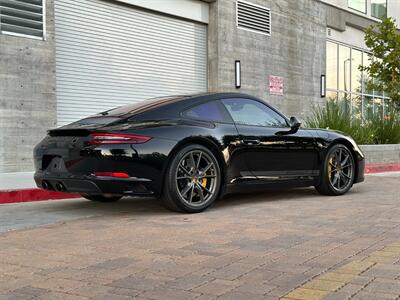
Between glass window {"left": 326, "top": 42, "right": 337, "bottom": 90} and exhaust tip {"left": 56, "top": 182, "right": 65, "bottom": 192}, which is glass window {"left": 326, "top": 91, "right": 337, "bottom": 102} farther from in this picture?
exhaust tip {"left": 56, "top": 182, "right": 65, "bottom": 192}

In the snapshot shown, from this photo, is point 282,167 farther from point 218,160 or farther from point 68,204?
point 68,204

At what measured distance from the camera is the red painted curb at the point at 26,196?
7.46 meters

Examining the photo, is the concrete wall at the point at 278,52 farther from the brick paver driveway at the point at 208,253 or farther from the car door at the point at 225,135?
the brick paver driveway at the point at 208,253

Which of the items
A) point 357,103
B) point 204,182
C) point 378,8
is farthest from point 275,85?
point 204,182

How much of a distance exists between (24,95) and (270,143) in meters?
5.99

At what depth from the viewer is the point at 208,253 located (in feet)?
13.7

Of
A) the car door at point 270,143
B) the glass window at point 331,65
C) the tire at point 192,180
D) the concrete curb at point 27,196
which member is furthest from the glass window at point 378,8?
the tire at point 192,180

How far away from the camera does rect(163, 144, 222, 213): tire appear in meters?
5.82

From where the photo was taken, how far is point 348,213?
6.08 metres

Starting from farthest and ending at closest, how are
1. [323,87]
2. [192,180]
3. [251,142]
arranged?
[323,87] → [251,142] → [192,180]

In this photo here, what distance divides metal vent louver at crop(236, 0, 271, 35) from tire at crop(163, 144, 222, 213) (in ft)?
36.2

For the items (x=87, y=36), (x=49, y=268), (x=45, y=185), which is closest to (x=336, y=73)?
(x=87, y=36)

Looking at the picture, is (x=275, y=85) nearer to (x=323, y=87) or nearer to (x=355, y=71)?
(x=323, y=87)

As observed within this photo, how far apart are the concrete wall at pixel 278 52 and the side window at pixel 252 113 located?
875cm
